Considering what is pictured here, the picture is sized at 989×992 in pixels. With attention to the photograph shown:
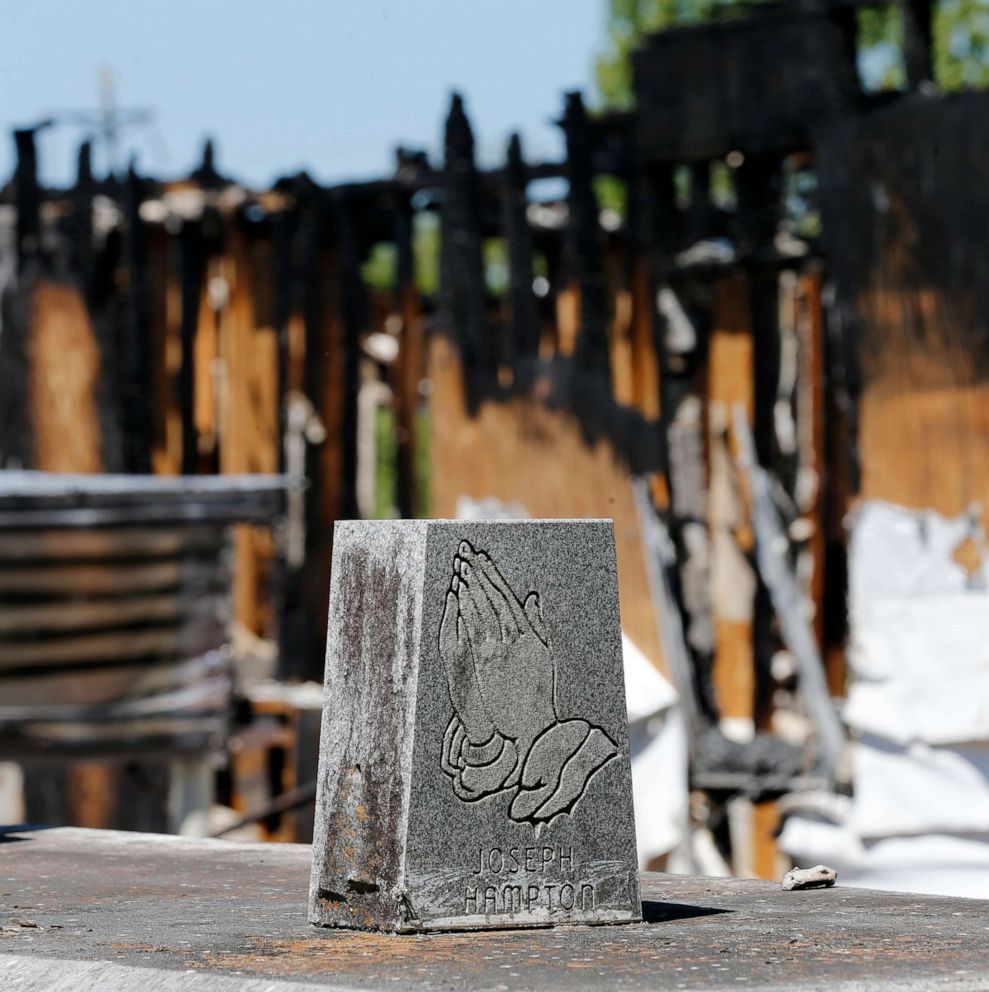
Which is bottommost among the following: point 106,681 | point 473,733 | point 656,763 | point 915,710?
point 656,763

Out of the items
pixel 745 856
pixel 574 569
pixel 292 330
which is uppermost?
pixel 292 330

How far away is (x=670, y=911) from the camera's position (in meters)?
5.71

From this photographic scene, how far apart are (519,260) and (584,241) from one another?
0.65 m

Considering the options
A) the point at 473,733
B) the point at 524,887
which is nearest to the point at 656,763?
the point at 524,887

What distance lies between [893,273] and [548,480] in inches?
109

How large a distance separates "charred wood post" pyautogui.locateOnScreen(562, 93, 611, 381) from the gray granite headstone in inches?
273

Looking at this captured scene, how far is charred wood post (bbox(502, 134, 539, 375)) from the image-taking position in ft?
42.0

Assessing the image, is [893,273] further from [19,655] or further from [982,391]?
[19,655]

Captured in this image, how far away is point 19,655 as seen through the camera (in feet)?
41.8

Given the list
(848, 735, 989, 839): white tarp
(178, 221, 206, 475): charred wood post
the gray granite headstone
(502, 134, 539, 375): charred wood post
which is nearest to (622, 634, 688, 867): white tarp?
(848, 735, 989, 839): white tarp

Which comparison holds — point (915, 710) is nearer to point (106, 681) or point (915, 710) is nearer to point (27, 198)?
point (106, 681)

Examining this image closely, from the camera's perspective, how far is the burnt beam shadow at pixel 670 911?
553 centimetres

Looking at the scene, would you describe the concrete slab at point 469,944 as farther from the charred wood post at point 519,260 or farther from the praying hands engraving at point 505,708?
the charred wood post at point 519,260

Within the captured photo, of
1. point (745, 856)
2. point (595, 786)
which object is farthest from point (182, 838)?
point (745, 856)
